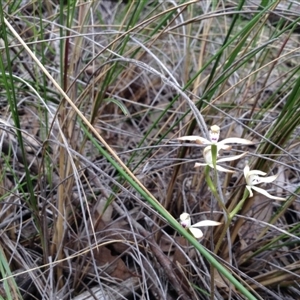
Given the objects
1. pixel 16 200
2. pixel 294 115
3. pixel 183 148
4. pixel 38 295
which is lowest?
pixel 38 295

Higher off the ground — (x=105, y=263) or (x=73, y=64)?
(x=73, y=64)

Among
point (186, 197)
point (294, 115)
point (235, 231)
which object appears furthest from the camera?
point (186, 197)

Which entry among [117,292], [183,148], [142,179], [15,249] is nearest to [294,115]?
[183,148]

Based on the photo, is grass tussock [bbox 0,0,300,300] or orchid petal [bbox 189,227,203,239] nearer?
orchid petal [bbox 189,227,203,239]

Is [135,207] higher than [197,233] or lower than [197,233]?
lower

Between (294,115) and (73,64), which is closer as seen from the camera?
(294,115)

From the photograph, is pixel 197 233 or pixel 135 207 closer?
pixel 197 233

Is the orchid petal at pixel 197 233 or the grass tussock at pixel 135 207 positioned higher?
the orchid petal at pixel 197 233

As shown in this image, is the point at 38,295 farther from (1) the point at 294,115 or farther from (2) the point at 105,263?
(1) the point at 294,115

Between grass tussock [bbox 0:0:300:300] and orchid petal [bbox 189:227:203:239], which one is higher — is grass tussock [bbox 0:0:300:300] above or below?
below

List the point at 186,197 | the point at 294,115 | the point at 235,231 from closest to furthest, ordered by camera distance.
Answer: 1. the point at 294,115
2. the point at 235,231
3. the point at 186,197

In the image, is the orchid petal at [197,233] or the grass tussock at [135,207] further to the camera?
the grass tussock at [135,207]
